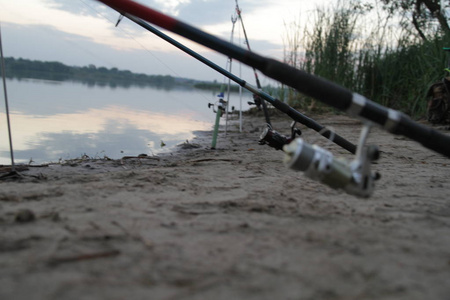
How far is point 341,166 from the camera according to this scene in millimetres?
1640

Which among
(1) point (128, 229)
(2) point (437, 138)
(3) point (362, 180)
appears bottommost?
(1) point (128, 229)

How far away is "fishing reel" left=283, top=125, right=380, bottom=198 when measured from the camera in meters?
1.61

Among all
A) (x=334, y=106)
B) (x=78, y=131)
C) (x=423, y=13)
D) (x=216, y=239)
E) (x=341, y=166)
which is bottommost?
(x=78, y=131)

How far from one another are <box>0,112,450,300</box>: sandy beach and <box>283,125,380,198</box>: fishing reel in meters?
0.22

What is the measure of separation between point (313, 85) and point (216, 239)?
84 cm

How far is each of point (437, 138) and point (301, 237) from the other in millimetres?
903

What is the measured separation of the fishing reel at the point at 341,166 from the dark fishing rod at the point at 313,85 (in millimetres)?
138

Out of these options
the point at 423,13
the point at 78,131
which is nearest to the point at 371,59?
the point at 423,13

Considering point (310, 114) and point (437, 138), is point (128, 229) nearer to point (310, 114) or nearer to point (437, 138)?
point (437, 138)

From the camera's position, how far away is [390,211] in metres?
2.07

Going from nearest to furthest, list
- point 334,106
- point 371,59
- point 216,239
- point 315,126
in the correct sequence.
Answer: point 216,239 < point 334,106 < point 315,126 < point 371,59

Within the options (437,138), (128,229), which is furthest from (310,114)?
(128,229)

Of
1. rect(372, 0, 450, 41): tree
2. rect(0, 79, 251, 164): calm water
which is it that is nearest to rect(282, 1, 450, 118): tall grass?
rect(372, 0, 450, 41): tree

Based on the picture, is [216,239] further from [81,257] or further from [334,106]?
[334,106]
